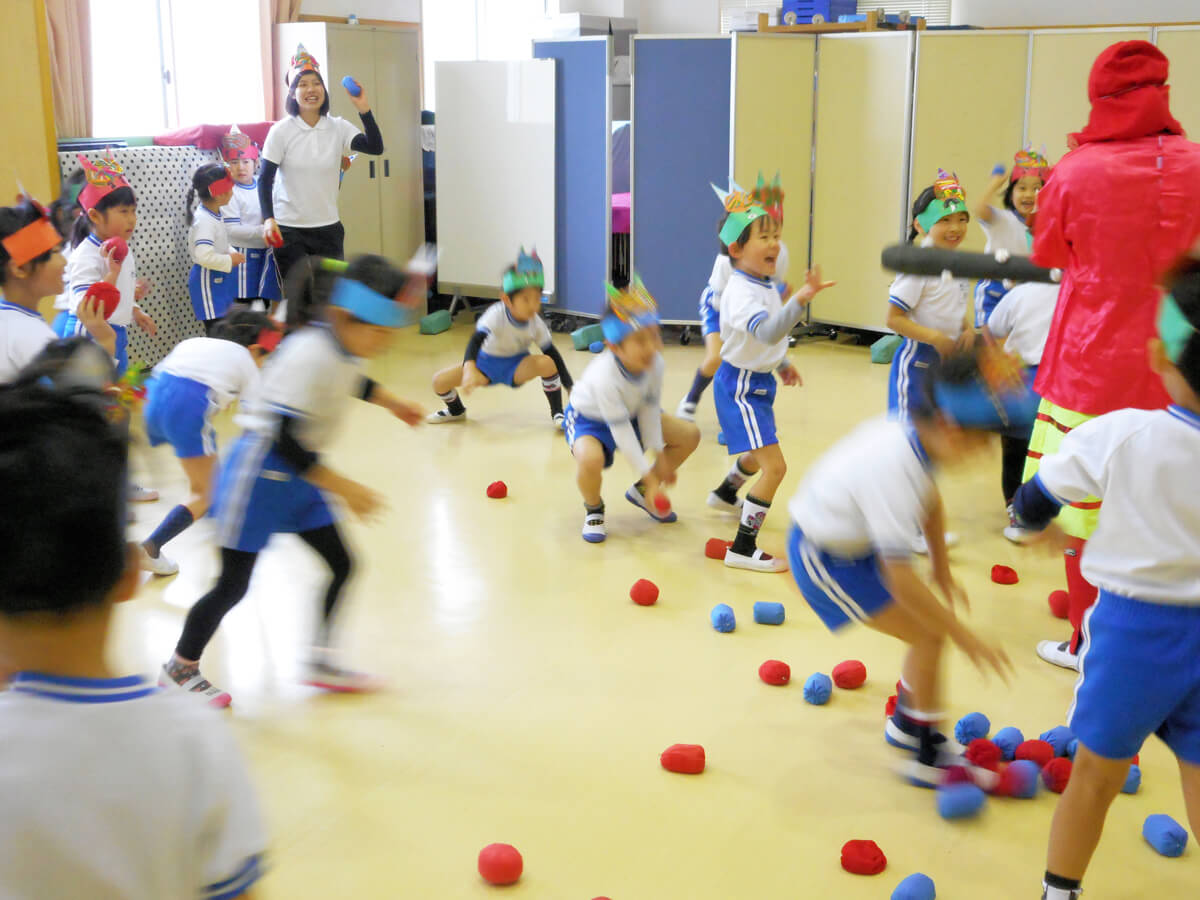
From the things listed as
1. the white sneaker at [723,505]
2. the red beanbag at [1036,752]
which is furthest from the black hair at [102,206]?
the red beanbag at [1036,752]

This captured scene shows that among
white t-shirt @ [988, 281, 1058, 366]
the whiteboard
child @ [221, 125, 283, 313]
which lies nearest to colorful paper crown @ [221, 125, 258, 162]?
child @ [221, 125, 283, 313]

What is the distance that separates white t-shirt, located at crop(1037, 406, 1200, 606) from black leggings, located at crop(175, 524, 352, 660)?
1.79 metres

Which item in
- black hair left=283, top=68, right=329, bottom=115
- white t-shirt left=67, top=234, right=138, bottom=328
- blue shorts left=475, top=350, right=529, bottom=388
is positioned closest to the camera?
white t-shirt left=67, top=234, right=138, bottom=328

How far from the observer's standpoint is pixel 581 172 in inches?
306

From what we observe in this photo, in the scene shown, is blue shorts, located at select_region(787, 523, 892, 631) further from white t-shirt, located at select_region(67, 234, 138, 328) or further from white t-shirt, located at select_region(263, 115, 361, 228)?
white t-shirt, located at select_region(263, 115, 361, 228)

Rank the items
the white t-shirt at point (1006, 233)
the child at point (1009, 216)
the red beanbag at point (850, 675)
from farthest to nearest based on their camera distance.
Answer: the white t-shirt at point (1006, 233), the child at point (1009, 216), the red beanbag at point (850, 675)

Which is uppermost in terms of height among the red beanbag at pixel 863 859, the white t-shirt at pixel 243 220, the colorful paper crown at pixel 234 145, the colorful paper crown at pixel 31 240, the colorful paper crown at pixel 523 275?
the colorful paper crown at pixel 234 145

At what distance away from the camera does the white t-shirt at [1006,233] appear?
4.44 m

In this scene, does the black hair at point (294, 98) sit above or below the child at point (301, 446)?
above

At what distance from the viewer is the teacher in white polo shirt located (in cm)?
636

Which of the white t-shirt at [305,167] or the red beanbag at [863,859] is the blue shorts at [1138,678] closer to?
the red beanbag at [863,859]

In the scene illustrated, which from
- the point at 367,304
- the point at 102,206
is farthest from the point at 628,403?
the point at 102,206

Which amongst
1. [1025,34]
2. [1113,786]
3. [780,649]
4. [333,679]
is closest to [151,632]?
[333,679]

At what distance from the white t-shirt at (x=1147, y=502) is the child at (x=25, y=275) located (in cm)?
262
